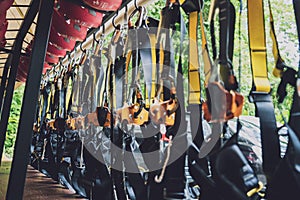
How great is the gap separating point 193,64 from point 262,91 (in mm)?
144

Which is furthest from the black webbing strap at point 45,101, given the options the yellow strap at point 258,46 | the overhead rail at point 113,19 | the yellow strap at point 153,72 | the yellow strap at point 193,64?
the yellow strap at point 258,46

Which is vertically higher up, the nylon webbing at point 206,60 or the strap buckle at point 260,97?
the nylon webbing at point 206,60

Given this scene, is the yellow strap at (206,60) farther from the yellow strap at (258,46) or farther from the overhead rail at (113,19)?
the overhead rail at (113,19)

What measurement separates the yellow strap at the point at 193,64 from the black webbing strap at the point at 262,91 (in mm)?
98

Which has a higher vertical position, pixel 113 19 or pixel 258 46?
pixel 113 19

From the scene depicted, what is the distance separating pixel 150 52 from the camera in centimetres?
74

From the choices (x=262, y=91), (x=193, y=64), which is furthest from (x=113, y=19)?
(x=262, y=91)

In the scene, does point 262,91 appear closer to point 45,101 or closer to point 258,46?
point 258,46

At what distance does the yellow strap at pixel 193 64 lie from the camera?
1.94 feet

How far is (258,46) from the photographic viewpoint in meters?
0.53

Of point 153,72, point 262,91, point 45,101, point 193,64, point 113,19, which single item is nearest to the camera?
point 262,91

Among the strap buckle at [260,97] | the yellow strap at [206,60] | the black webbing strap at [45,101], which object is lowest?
the strap buckle at [260,97]

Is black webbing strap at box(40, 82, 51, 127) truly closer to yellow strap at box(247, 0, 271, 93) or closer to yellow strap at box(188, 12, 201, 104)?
yellow strap at box(188, 12, 201, 104)

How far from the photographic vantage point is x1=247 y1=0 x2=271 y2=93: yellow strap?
0.50 meters
